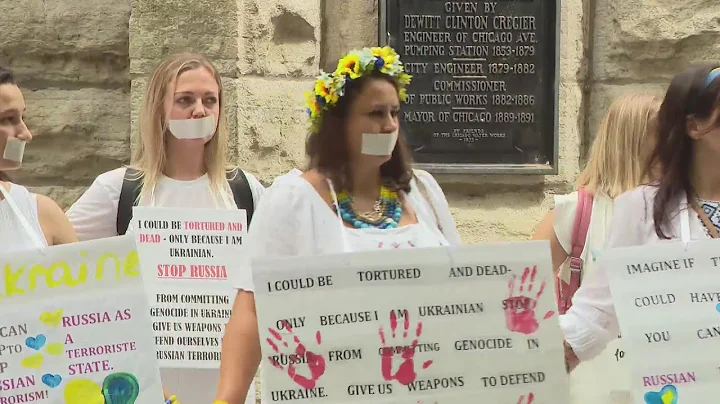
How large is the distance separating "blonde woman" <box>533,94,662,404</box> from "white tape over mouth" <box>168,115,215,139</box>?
1152mm

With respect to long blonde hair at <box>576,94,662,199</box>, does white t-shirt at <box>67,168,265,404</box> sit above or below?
below

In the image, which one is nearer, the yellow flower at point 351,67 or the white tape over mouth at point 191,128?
the yellow flower at point 351,67

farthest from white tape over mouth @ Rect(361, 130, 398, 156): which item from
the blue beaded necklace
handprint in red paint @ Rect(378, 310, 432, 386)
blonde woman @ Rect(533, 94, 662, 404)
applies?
blonde woman @ Rect(533, 94, 662, 404)

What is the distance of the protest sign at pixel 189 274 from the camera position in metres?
2.89

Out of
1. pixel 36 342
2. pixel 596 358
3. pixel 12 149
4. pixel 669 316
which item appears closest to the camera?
pixel 36 342

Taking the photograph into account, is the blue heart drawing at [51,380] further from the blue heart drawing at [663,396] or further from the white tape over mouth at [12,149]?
the blue heart drawing at [663,396]

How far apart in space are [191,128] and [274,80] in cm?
125

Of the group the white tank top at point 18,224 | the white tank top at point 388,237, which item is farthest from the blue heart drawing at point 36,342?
the white tank top at point 388,237

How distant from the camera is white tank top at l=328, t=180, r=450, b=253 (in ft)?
7.79

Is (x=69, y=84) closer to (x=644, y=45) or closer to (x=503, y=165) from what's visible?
(x=503, y=165)

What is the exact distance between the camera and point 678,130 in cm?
240

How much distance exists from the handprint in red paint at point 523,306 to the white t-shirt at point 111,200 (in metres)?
1.26

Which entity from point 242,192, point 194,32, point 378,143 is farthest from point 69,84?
point 378,143

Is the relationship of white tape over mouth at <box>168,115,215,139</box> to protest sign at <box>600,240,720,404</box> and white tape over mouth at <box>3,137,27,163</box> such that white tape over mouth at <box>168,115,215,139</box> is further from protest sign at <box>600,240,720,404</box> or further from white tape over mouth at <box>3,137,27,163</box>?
protest sign at <box>600,240,720,404</box>
